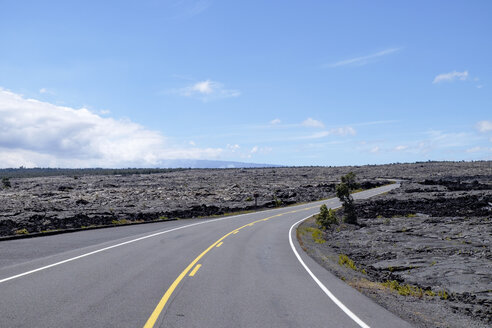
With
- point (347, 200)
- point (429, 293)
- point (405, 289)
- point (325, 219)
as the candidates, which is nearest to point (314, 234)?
point (325, 219)

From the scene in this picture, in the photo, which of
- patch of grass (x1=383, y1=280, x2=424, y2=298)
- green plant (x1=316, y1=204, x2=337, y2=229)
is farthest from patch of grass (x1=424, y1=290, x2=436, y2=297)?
green plant (x1=316, y1=204, x2=337, y2=229)

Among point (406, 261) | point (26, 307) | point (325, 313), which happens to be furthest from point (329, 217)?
point (26, 307)

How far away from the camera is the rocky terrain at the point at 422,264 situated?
8.55m

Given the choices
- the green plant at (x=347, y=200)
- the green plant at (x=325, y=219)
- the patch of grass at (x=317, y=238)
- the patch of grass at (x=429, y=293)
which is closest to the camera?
the patch of grass at (x=429, y=293)

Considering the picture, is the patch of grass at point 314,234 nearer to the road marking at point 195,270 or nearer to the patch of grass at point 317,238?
the patch of grass at point 317,238

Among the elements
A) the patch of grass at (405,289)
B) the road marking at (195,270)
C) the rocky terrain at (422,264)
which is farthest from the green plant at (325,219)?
the road marking at (195,270)

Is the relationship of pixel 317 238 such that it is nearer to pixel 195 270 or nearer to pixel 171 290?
pixel 195 270

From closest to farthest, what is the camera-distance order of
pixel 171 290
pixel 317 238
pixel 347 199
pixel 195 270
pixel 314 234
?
1. pixel 171 290
2. pixel 195 270
3. pixel 317 238
4. pixel 314 234
5. pixel 347 199

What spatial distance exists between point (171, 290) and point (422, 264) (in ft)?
31.4

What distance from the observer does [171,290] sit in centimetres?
889

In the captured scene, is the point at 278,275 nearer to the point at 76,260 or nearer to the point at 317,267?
the point at 317,267

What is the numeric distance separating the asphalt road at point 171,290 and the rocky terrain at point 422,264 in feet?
3.41

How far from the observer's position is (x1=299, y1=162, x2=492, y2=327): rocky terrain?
8.55 metres

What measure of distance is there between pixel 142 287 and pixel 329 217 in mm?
21835
